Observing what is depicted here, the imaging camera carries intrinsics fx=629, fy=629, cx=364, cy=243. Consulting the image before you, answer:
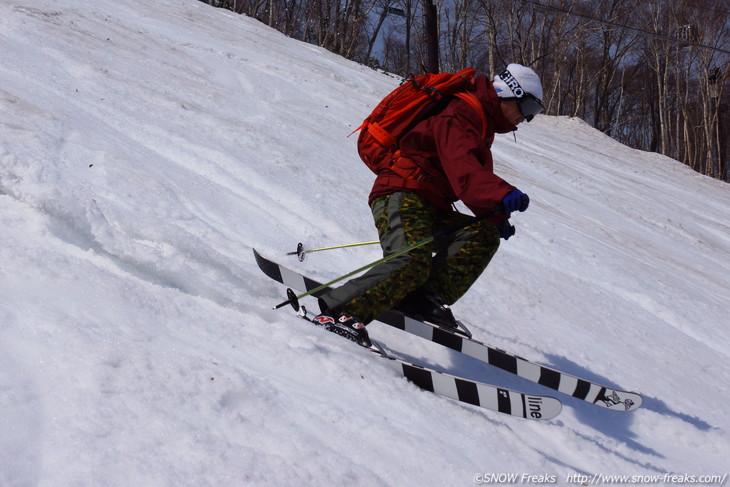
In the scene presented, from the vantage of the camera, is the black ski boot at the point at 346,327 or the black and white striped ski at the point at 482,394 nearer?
the black and white striped ski at the point at 482,394

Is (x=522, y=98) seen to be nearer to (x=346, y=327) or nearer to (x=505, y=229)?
(x=505, y=229)

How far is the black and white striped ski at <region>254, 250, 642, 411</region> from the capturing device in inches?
120

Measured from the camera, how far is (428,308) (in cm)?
331

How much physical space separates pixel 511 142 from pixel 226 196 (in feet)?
26.6

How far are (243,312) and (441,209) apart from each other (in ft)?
3.86

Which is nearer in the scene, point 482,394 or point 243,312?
point 482,394

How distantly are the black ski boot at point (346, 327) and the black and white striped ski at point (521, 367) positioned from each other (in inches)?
15.6

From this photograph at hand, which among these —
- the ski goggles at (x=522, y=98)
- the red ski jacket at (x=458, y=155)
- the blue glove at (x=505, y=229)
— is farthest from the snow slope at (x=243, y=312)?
the ski goggles at (x=522, y=98)

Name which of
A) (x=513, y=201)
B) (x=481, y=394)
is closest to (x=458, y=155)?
(x=513, y=201)

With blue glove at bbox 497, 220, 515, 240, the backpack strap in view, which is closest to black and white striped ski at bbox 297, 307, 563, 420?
blue glove at bbox 497, 220, 515, 240

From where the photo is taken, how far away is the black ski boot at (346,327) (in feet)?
9.57

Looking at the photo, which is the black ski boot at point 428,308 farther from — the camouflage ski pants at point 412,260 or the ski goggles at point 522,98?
the ski goggles at point 522,98

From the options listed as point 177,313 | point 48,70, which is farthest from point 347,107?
point 177,313

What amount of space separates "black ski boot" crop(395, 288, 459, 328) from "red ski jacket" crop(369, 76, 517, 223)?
1.58ft
